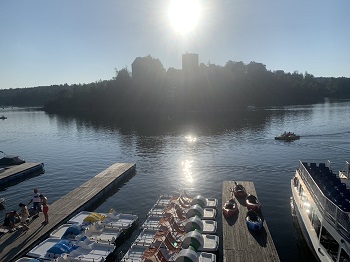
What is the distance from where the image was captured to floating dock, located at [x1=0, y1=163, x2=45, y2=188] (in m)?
55.0

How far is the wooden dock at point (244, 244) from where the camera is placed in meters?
25.7

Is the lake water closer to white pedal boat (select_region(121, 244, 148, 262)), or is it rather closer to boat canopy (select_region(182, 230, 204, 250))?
boat canopy (select_region(182, 230, 204, 250))

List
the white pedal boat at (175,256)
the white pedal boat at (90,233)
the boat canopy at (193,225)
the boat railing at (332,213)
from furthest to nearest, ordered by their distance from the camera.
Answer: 1. the boat canopy at (193,225)
2. the white pedal boat at (90,233)
3. the white pedal boat at (175,256)
4. the boat railing at (332,213)

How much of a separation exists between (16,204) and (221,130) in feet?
255

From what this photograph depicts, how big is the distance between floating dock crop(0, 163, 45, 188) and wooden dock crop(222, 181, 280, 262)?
137 ft

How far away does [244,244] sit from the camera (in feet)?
90.7

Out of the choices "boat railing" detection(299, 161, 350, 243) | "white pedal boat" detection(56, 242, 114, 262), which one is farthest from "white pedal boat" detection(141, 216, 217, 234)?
"boat railing" detection(299, 161, 350, 243)

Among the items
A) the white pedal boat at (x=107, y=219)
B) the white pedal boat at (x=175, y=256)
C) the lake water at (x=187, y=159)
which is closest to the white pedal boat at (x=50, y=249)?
the white pedal boat at (x=107, y=219)

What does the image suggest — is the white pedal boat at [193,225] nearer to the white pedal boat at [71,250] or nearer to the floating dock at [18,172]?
the white pedal boat at [71,250]

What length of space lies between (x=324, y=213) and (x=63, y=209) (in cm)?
2921

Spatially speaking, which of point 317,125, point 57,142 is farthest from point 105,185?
point 317,125

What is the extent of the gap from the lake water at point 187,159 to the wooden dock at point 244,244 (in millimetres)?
2429

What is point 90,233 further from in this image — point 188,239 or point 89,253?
point 188,239

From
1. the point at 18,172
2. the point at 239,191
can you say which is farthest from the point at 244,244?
the point at 18,172
